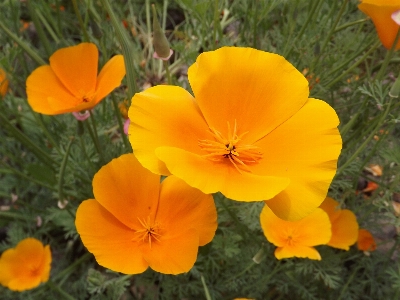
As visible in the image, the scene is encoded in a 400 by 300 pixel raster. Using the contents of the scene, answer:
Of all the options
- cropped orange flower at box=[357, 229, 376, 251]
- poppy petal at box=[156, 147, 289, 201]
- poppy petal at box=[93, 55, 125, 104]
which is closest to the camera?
poppy petal at box=[156, 147, 289, 201]

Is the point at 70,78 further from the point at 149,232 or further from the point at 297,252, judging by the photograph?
the point at 297,252

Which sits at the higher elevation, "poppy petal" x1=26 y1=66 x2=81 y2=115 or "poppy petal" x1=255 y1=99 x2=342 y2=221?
"poppy petal" x1=255 y1=99 x2=342 y2=221

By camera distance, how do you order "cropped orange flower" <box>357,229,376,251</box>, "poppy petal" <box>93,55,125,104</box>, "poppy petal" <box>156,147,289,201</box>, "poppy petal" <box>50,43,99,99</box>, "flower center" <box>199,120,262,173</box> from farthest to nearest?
"cropped orange flower" <box>357,229,376,251</box> < "poppy petal" <box>50,43,99,99</box> < "poppy petal" <box>93,55,125,104</box> < "flower center" <box>199,120,262,173</box> < "poppy petal" <box>156,147,289,201</box>

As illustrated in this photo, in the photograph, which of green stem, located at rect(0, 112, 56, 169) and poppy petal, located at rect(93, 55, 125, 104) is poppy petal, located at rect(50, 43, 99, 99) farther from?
green stem, located at rect(0, 112, 56, 169)

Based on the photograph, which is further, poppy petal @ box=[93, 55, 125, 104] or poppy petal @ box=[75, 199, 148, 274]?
poppy petal @ box=[93, 55, 125, 104]

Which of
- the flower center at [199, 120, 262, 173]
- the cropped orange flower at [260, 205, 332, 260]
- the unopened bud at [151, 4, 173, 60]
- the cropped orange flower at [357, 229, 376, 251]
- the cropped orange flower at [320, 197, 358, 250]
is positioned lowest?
the cropped orange flower at [357, 229, 376, 251]

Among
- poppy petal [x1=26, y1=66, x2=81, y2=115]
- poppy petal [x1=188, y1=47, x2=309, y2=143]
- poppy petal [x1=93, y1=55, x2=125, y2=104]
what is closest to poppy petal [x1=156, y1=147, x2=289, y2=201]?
poppy petal [x1=188, y1=47, x2=309, y2=143]
